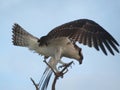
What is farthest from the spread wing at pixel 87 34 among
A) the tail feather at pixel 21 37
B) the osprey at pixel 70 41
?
the tail feather at pixel 21 37

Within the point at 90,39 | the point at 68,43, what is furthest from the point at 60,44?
the point at 90,39

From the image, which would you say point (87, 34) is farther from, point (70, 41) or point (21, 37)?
point (21, 37)

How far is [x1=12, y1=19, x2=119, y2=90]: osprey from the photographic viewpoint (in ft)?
24.4

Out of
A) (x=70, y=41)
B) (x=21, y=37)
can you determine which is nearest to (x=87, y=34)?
(x=70, y=41)

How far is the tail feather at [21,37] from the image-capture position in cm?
858

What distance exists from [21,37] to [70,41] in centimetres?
154

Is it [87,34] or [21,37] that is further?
[21,37]

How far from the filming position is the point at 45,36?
25.9 ft

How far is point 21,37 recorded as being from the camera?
351 inches

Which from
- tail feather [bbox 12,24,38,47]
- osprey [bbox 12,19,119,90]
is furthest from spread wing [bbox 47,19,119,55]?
tail feather [bbox 12,24,38,47]

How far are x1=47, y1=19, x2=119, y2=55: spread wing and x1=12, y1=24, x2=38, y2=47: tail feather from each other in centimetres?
104

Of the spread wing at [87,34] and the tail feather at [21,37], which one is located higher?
the tail feather at [21,37]

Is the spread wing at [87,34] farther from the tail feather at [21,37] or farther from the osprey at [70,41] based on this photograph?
the tail feather at [21,37]

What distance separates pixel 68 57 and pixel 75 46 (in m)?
0.34
